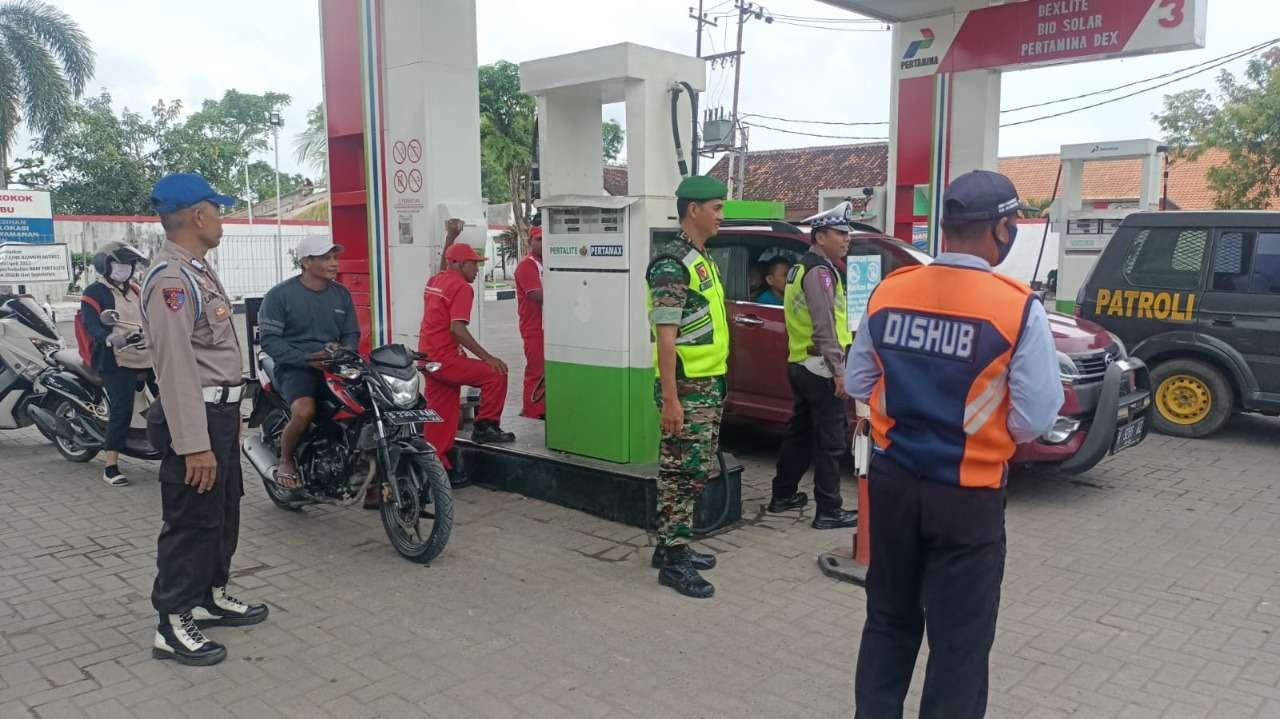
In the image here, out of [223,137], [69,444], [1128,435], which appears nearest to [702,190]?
[1128,435]

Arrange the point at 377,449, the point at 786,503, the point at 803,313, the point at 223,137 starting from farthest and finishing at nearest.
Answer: the point at 223,137, the point at 786,503, the point at 803,313, the point at 377,449

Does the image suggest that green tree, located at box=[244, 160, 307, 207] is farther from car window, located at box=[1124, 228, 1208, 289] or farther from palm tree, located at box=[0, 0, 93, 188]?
car window, located at box=[1124, 228, 1208, 289]

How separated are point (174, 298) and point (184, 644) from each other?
1403mm

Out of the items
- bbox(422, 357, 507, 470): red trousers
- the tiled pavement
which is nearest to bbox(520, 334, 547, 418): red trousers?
bbox(422, 357, 507, 470): red trousers

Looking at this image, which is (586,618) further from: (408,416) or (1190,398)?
(1190,398)

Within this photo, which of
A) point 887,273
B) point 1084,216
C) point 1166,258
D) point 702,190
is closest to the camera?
point 702,190

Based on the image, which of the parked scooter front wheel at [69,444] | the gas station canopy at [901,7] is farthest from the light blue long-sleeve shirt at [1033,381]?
the gas station canopy at [901,7]

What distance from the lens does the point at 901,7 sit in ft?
32.3

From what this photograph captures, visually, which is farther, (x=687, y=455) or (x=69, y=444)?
(x=69, y=444)

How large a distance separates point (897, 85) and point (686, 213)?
20.9 ft

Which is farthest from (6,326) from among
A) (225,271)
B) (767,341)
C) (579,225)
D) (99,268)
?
(225,271)

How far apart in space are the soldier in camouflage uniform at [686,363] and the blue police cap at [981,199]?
1910mm

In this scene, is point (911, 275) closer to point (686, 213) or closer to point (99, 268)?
point (686, 213)

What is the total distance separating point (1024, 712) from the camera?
3602 mm
